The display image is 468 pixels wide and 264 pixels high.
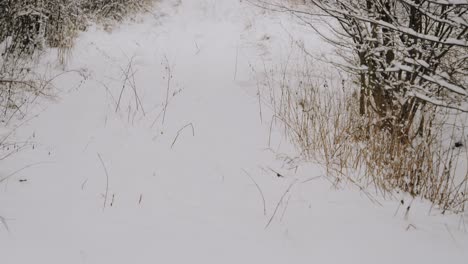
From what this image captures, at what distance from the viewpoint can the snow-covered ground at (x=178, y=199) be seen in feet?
5.24

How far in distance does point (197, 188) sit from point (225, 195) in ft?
0.59

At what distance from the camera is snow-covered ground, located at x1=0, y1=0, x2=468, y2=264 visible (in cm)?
160

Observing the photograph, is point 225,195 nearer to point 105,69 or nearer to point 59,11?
point 105,69

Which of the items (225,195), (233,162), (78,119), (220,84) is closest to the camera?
(225,195)

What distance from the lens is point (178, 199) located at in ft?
6.62

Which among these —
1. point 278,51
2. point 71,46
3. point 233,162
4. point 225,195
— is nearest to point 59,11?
point 71,46

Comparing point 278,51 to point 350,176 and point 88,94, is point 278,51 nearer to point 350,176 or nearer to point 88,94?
point 88,94

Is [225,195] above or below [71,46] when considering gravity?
below

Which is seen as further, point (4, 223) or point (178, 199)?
point (178, 199)

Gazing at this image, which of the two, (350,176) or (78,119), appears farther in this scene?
(78,119)

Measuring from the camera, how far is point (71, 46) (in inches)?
187

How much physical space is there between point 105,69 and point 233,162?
2.61 meters

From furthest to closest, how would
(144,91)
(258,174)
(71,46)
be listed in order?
1. (71,46)
2. (144,91)
3. (258,174)

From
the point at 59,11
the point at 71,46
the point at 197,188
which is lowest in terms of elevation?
the point at 197,188
